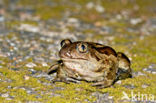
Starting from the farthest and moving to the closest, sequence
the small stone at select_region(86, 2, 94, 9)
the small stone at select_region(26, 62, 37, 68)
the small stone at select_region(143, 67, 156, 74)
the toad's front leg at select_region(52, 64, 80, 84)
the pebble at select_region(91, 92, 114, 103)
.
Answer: the small stone at select_region(86, 2, 94, 9)
the small stone at select_region(26, 62, 37, 68)
the small stone at select_region(143, 67, 156, 74)
the toad's front leg at select_region(52, 64, 80, 84)
the pebble at select_region(91, 92, 114, 103)

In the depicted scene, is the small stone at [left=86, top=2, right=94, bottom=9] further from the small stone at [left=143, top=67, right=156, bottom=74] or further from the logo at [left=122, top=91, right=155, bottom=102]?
the logo at [left=122, top=91, right=155, bottom=102]

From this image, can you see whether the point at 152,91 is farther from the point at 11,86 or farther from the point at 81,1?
the point at 81,1

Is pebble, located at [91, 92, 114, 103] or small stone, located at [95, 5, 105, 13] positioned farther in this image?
small stone, located at [95, 5, 105, 13]

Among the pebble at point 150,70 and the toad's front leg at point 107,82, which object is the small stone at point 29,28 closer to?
the pebble at point 150,70

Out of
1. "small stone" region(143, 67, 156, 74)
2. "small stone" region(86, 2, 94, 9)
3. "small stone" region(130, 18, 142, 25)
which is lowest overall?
"small stone" region(143, 67, 156, 74)

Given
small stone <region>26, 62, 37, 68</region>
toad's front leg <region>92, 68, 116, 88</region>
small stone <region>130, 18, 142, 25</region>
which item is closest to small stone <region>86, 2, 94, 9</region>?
small stone <region>130, 18, 142, 25</region>

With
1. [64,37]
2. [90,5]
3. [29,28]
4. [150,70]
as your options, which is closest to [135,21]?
[90,5]

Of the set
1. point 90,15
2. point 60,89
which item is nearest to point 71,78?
point 60,89

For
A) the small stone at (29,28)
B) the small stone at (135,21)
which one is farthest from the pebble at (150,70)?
the small stone at (135,21)

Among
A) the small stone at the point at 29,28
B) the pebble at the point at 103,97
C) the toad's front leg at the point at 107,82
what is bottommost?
the pebble at the point at 103,97
